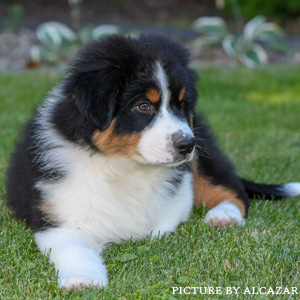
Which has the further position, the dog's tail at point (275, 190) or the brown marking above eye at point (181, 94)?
the dog's tail at point (275, 190)

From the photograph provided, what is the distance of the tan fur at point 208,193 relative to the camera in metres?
4.51

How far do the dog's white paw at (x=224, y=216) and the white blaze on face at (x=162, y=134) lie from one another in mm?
890

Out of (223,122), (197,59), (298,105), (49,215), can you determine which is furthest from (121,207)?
(197,59)

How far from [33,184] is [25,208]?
28 centimetres

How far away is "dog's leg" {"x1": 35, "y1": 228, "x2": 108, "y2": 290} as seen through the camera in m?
3.01

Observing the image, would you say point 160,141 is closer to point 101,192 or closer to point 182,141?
point 182,141

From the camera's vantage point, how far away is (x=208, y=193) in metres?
4.54

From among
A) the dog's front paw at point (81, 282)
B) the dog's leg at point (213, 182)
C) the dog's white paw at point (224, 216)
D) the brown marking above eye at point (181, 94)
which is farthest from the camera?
the dog's leg at point (213, 182)

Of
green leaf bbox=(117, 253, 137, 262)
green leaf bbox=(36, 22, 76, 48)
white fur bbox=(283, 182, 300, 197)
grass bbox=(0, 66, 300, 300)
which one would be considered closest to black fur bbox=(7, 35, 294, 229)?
grass bbox=(0, 66, 300, 300)

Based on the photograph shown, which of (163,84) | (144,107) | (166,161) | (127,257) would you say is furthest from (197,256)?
(163,84)

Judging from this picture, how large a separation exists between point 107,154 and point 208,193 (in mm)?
1344

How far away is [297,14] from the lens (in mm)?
15109

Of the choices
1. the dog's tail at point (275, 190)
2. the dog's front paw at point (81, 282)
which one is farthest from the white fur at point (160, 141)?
the dog's tail at point (275, 190)

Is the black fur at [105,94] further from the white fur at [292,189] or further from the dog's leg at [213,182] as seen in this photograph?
the white fur at [292,189]
